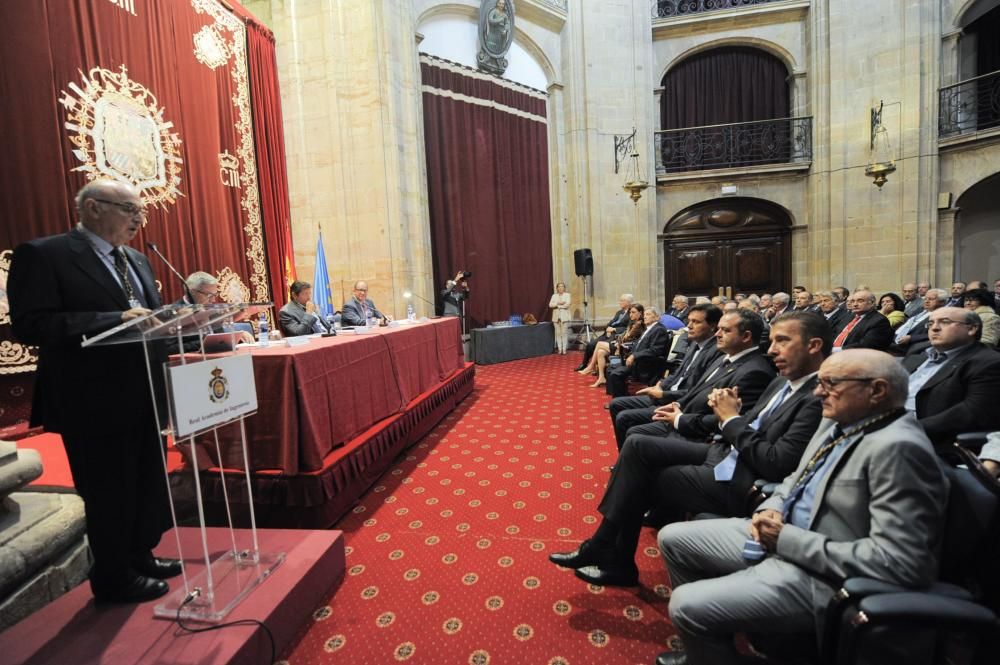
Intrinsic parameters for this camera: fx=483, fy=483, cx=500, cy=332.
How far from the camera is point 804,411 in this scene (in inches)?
70.1

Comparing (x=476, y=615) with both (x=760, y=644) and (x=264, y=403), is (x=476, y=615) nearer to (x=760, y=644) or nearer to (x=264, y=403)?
(x=760, y=644)

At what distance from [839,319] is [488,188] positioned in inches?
241

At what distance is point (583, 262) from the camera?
9797mm

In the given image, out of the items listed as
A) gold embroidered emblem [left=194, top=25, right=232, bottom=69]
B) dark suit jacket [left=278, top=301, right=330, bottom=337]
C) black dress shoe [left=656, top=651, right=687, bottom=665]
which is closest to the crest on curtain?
gold embroidered emblem [left=194, top=25, right=232, bottom=69]

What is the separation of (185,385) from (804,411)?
6.93ft

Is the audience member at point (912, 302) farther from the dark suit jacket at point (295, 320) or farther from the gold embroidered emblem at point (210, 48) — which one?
the gold embroidered emblem at point (210, 48)

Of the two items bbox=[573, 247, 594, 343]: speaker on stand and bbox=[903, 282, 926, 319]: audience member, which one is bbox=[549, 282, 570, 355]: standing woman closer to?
bbox=[573, 247, 594, 343]: speaker on stand

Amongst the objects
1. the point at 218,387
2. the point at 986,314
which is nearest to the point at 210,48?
the point at 218,387

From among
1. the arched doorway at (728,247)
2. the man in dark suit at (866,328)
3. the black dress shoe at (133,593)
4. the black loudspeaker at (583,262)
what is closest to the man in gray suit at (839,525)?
the black dress shoe at (133,593)

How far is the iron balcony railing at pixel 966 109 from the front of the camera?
28.8 feet

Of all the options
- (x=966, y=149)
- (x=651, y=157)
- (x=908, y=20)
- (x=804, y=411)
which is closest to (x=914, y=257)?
(x=966, y=149)

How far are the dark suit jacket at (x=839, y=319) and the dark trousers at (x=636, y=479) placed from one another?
191 inches

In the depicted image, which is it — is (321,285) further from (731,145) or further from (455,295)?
(731,145)

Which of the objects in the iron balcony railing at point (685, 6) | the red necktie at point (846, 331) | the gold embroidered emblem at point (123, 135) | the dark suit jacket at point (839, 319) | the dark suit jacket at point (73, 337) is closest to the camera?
the dark suit jacket at point (73, 337)
